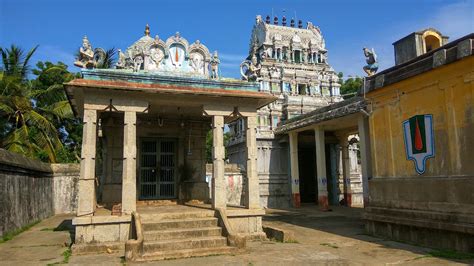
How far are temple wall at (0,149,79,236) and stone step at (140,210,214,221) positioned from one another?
4.49 meters

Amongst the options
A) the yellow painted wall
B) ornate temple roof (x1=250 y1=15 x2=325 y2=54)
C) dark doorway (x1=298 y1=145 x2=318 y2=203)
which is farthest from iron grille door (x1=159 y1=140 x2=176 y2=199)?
→ ornate temple roof (x1=250 y1=15 x2=325 y2=54)

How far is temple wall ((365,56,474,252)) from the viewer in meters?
8.16

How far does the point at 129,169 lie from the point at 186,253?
264 cm

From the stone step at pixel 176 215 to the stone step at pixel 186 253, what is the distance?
4.58 ft

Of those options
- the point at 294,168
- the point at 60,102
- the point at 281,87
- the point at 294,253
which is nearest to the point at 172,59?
the point at 294,253

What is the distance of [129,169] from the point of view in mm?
9344

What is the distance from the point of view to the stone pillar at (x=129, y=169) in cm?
924

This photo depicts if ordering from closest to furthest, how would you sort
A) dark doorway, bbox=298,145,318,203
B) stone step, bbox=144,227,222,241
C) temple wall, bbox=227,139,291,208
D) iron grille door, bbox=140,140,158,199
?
stone step, bbox=144,227,222,241 → iron grille door, bbox=140,140,158,199 → temple wall, bbox=227,139,291,208 → dark doorway, bbox=298,145,318,203

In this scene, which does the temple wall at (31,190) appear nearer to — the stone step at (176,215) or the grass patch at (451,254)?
the stone step at (176,215)

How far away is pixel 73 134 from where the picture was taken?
83.0ft

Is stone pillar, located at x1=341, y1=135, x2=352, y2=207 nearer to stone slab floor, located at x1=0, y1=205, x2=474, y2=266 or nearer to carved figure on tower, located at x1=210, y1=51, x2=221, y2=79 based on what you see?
stone slab floor, located at x1=0, y1=205, x2=474, y2=266

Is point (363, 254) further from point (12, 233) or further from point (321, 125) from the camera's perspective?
point (321, 125)

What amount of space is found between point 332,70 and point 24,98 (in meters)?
24.9

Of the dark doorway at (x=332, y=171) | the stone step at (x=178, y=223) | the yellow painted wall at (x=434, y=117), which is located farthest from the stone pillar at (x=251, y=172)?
the dark doorway at (x=332, y=171)
